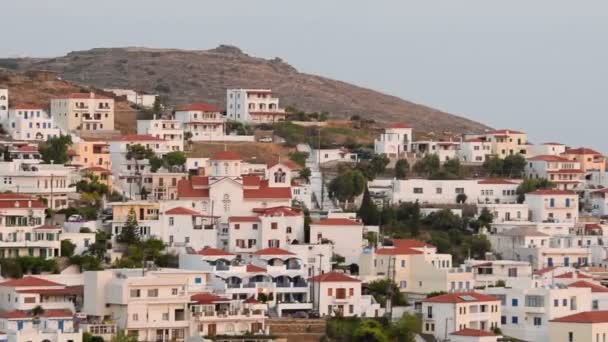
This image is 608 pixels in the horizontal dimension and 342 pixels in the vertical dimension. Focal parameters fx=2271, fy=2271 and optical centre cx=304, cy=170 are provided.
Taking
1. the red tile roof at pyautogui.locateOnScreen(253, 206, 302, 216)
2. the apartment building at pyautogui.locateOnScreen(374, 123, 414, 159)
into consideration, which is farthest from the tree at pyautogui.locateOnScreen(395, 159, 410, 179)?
the red tile roof at pyautogui.locateOnScreen(253, 206, 302, 216)

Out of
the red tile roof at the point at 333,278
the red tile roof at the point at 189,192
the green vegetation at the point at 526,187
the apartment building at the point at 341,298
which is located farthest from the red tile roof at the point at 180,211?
the green vegetation at the point at 526,187

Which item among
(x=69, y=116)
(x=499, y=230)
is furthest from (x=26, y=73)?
(x=499, y=230)

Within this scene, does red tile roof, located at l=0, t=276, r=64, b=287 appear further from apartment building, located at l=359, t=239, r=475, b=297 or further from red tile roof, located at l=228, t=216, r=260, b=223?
apartment building, located at l=359, t=239, r=475, b=297

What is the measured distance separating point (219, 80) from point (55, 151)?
135 feet

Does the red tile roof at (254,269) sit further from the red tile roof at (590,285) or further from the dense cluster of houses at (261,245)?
the red tile roof at (590,285)

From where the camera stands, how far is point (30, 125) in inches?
3132

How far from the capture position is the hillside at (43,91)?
87.5 meters

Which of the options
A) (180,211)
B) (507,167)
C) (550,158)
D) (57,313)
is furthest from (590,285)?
(550,158)

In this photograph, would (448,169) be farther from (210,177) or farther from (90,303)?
(90,303)

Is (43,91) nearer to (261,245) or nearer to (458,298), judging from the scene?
(261,245)

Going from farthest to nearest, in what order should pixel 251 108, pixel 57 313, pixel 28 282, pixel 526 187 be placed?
pixel 251 108 < pixel 526 187 < pixel 28 282 < pixel 57 313

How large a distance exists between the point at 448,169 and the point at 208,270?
21.9 m

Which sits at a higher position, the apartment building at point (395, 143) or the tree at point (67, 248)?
the apartment building at point (395, 143)

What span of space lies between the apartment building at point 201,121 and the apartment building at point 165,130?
2.28 metres
